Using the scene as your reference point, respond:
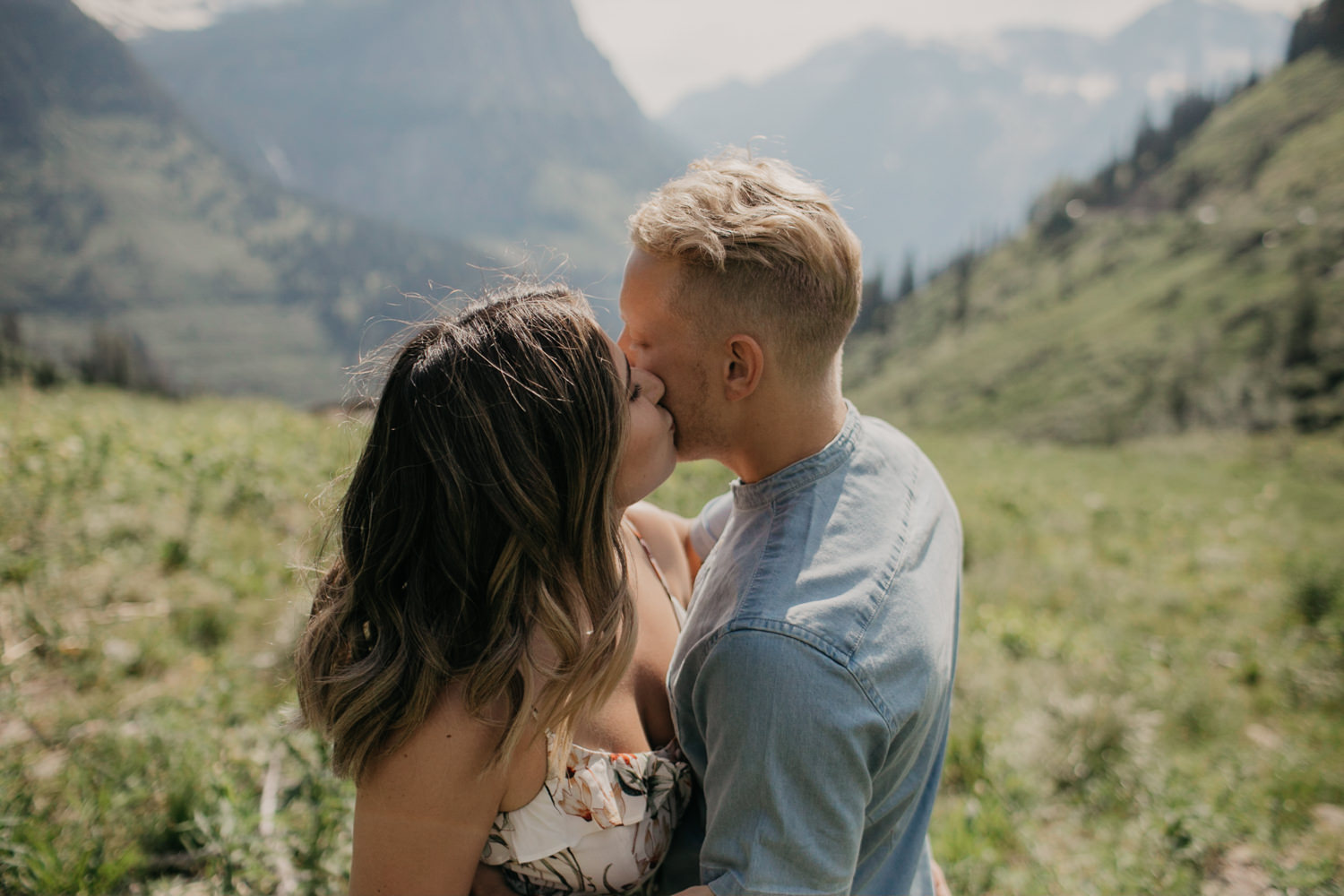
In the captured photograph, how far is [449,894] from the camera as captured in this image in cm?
192

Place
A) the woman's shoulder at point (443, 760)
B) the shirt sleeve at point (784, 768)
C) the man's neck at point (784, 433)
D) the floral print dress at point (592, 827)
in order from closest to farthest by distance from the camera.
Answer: the shirt sleeve at point (784, 768), the woman's shoulder at point (443, 760), the floral print dress at point (592, 827), the man's neck at point (784, 433)

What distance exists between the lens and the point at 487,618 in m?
1.93

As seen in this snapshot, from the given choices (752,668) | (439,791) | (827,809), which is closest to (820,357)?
(752,668)

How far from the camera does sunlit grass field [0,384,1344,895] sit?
3176 mm

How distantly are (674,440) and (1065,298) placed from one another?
10251cm

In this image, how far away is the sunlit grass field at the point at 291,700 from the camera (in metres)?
3.18

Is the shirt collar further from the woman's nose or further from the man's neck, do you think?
the woman's nose

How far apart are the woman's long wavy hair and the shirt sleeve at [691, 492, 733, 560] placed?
1044mm

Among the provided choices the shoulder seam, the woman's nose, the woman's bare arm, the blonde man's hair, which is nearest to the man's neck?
the blonde man's hair

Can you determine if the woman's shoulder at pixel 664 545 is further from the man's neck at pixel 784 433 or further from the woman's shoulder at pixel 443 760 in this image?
the woman's shoulder at pixel 443 760

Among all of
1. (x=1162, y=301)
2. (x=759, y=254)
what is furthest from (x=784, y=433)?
(x=1162, y=301)

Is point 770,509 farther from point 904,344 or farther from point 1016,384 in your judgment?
point 904,344

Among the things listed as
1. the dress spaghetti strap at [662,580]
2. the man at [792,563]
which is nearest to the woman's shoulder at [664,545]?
the dress spaghetti strap at [662,580]

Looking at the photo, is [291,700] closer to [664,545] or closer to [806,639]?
[664,545]
